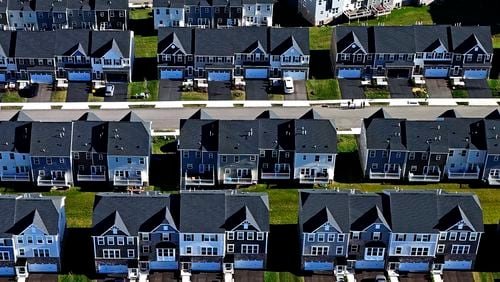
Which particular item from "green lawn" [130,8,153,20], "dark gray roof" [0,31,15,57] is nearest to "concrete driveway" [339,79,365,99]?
"green lawn" [130,8,153,20]

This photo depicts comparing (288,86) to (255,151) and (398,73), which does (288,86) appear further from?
(255,151)

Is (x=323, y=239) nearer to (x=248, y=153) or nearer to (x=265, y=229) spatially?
(x=265, y=229)

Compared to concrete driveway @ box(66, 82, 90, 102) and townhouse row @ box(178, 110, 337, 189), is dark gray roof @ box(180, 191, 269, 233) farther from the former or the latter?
concrete driveway @ box(66, 82, 90, 102)

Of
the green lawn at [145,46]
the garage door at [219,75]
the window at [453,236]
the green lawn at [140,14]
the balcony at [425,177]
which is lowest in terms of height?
the window at [453,236]

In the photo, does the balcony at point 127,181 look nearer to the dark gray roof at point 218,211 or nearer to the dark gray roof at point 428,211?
the dark gray roof at point 218,211

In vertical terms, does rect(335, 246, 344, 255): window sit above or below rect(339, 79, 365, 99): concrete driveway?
below

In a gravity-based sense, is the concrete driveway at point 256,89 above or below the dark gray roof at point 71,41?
below

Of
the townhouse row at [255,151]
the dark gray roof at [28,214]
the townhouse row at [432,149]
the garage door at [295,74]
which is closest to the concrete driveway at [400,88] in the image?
the garage door at [295,74]
